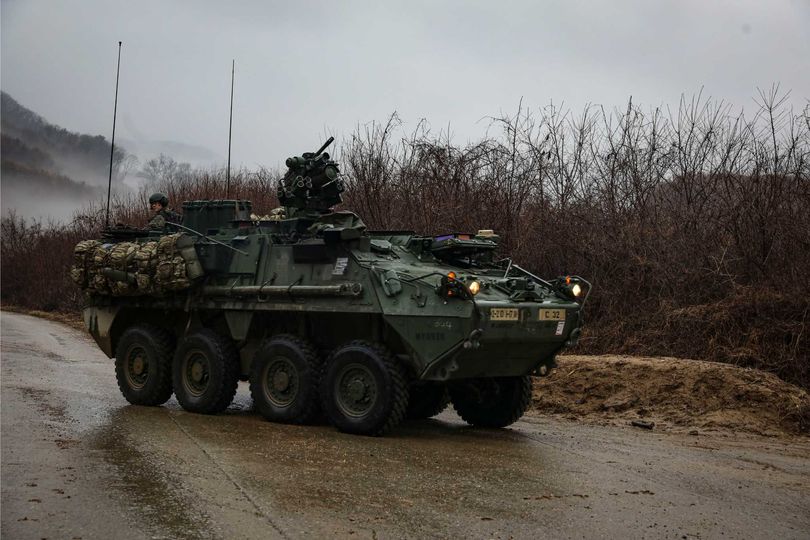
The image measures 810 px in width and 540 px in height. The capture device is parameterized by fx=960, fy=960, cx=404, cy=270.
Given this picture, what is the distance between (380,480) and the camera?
686 cm

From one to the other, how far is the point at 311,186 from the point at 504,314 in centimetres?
323

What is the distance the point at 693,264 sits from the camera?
13.9 m

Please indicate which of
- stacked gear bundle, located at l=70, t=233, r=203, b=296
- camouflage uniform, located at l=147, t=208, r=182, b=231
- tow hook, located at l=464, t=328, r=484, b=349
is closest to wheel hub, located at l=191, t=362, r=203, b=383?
stacked gear bundle, located at l=70, t=233, r=203, b=296

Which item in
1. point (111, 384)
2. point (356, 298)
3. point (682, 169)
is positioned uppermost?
point (682, 169)

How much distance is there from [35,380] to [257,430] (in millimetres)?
4967

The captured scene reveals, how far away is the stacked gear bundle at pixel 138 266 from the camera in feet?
34.3

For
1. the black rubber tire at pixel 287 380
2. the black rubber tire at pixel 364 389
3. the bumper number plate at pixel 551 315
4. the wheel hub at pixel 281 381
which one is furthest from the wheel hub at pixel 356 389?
the bumper number plate at pixel 551 315

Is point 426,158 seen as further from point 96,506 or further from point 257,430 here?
point 96,506

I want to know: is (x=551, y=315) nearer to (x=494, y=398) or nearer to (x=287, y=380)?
(x=494, y=398)

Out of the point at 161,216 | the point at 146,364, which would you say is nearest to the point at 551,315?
the point at 146,364

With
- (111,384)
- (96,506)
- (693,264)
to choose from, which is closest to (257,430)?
(96,506)

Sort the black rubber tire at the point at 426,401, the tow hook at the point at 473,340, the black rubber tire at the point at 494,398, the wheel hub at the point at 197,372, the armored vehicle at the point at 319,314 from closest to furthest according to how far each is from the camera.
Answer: the tow hook at the point at 473,340, the armored vehicle at the point at 319,314, the black rubber tire at the point at 494,398, the black rubber tire at the point at 426,401, the wheel hub at the point at 197,372

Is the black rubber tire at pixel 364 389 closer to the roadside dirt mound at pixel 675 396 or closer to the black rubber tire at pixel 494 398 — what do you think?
the black rubber tire at pixel 494 398

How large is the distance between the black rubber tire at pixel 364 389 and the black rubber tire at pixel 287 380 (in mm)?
245
